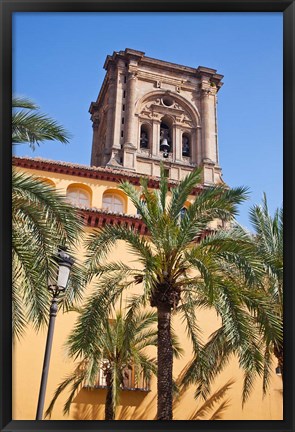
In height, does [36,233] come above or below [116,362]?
above

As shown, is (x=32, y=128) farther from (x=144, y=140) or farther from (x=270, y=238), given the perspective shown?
(x=144, y=140)

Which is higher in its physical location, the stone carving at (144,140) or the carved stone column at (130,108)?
the carved stone column at (130,108)

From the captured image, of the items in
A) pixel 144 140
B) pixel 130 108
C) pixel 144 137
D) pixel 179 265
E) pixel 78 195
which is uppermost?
pixel 130 108

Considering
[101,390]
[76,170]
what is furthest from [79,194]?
[101,390]

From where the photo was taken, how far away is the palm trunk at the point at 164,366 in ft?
33.4

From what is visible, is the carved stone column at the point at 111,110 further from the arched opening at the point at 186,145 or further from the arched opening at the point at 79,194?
the arched opening at the point at 79,194

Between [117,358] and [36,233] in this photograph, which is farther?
[117,358]

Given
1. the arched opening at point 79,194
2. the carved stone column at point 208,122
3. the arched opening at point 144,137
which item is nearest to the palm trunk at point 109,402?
the arched opening at point 79,194

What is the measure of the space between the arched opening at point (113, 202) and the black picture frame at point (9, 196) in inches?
479

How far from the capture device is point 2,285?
6.76 meters

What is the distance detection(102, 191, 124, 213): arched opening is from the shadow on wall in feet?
21.4

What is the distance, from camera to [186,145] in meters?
35.9

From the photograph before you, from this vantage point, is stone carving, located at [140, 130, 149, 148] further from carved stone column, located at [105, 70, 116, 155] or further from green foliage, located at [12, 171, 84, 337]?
green foliage, located at [12, 171, 84, 337]

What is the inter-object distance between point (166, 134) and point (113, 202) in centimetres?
1723
